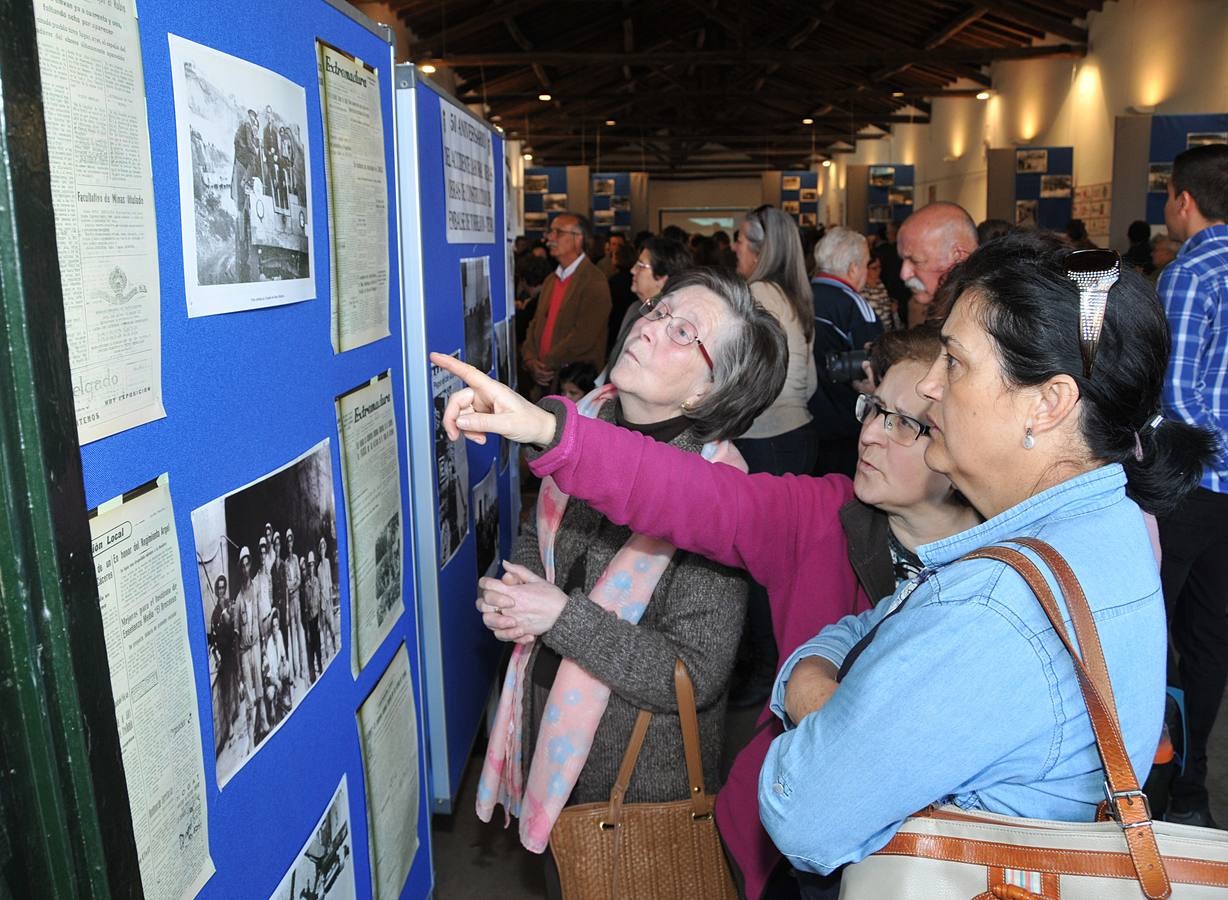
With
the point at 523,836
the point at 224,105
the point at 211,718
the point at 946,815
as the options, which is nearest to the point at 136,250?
the point at 224,105

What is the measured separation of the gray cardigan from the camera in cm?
191

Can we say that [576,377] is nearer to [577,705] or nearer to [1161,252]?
[1161,252]

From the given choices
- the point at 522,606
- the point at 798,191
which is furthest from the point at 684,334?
the point at 798,191

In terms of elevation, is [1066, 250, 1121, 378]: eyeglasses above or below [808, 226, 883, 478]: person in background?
above

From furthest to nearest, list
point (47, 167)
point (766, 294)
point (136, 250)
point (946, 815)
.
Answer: point (766, 294), point (946, 815), point (136, 250), point (47, 167)

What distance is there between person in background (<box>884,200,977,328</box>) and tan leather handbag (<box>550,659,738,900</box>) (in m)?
2.02

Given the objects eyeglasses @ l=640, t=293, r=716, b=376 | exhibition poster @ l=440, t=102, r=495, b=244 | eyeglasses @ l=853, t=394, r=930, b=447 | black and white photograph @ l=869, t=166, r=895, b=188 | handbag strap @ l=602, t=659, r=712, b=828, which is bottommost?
handbag strap @ l=602, t=659, r=712, b=828

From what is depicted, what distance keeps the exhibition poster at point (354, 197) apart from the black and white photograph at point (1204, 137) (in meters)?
A: 7.52

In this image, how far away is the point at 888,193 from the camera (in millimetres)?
17641

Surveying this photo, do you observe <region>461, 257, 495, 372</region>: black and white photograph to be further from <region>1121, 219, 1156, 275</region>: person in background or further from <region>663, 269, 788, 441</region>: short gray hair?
<region>1121, 219, 1156, 275</region>: person in background

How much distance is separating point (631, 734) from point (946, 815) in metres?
0.99

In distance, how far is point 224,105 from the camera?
1146mm

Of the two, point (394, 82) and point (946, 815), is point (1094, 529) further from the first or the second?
point (394, 82)

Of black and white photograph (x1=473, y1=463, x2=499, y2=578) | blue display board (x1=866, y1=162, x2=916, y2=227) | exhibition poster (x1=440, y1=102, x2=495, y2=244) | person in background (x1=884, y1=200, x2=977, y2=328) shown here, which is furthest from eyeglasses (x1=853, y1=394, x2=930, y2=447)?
blue display board (x1=866, y1=162, x2=916, y2=227)
